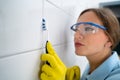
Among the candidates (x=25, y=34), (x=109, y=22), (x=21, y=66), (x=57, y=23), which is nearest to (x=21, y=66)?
(x=21, y=66)

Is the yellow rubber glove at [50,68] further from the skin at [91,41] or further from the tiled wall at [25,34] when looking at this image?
the skin at [91,41]

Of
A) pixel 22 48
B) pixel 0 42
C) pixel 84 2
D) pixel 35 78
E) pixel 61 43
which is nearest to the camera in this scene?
pixel 0 42

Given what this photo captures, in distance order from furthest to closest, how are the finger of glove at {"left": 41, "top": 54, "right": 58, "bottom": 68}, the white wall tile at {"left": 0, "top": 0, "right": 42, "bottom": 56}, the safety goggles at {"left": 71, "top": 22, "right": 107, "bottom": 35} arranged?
the safety goggles at {"left": 71, "top": 22, "right": 107, "bottom": 35}
the finger of glove at {"left": 41, "top": 54, "right": 58, "bottom": 68}
the white wall tile at {"left": 0, "top": 0, "right": 42, "bottom": 56}

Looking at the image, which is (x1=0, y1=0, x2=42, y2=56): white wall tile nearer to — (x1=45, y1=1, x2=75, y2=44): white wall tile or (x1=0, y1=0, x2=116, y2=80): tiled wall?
(x1=0, y1=0, x2=116, y2=80): tiled wall

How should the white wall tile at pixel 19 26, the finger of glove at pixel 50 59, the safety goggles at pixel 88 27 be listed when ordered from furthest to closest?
1. the safety goggles at pixel 88 27
2. the finger of glove at pixel 50 59
3. the white wall tile at pixel 19 26

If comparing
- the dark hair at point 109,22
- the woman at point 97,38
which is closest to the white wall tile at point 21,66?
the woman at point 97,38

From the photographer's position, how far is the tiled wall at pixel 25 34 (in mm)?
500

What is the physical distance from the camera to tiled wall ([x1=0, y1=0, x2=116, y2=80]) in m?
0.50

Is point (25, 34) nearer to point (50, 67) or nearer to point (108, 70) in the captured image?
point (50, 67)

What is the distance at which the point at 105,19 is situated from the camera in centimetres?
89

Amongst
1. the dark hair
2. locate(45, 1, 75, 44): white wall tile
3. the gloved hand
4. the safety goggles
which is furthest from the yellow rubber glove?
the dark hair

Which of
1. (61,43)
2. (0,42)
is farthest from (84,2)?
(0,42)

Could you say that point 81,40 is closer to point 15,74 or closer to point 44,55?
point 44,55

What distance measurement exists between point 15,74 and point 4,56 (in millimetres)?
98
